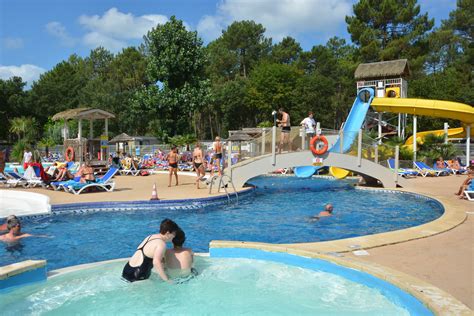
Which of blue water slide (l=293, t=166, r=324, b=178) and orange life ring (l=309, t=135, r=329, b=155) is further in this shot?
blue water slide (l=293, t=166, r=324, b=178)

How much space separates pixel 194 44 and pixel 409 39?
21.9 metres

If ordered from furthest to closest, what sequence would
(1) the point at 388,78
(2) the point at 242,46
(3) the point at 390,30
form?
(2) the point at 242,46
(3) the point at 390,30
(1) the point at 388,78

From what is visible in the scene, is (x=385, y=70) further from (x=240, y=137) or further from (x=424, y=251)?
(x=424, y=251)

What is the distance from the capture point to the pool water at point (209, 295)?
4.41 meters

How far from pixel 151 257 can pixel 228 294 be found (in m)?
1.06

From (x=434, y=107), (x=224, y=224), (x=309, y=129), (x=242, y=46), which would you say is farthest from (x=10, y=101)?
(x=224, y=224)

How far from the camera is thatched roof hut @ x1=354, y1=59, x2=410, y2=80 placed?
2858cm

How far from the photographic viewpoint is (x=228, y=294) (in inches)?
195

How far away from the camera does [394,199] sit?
1269cm

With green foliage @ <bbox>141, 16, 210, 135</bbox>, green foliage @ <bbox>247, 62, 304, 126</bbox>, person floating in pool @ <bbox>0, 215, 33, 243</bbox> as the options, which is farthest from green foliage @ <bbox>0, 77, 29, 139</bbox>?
person floating in pool @ <bbox>0, 215, 33, 243</bbox>

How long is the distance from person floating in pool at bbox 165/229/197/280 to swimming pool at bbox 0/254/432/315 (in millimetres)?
147

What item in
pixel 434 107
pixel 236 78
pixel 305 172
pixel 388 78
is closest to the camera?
pixel 305 172

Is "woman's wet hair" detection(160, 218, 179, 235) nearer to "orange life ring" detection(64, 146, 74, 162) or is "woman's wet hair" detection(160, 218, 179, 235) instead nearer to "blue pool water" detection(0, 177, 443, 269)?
"blue pool water" detection(0, 177, 443, 269)

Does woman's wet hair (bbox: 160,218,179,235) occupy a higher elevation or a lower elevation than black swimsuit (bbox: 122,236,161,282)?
higher
